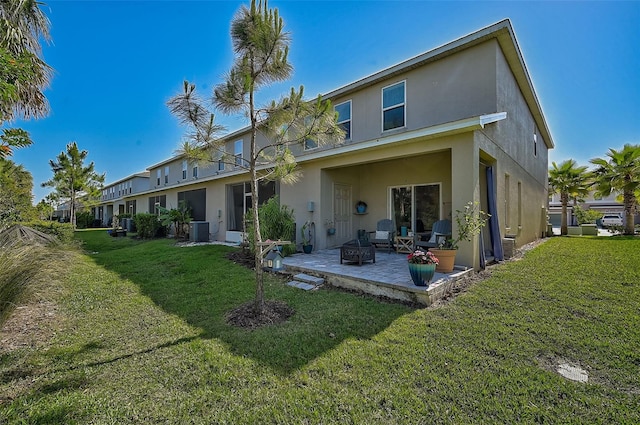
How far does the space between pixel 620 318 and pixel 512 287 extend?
1.62 meters

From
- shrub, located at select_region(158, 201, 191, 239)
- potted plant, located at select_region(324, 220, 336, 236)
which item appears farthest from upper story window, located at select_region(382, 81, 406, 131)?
shrub, located at select_region(158, 201, 191, 239)

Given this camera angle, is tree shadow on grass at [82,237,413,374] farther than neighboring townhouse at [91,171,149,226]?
No

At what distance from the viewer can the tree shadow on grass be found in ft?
11.4

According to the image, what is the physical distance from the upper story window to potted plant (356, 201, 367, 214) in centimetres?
293

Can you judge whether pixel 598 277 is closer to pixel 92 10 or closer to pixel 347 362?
pixel 347 362

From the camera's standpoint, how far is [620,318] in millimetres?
4055

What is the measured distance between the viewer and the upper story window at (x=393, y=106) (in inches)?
355

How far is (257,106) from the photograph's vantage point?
15.1 ft

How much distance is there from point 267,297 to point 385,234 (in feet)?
17.5

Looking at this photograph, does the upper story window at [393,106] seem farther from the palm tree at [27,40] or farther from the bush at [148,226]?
the bush at [148,226]

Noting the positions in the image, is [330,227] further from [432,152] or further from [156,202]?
[156,202]

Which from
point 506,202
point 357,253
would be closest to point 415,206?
point 506,202

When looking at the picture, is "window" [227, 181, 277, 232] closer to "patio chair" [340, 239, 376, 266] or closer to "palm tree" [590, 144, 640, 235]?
"patio chair" [340, 239, 376, 266]

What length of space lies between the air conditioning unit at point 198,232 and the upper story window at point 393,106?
986 centimetres
